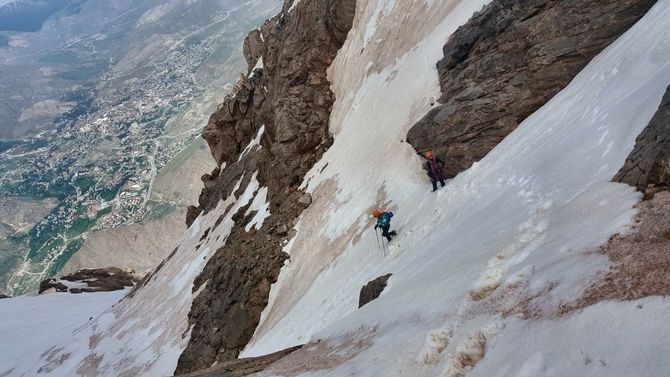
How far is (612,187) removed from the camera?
9.73 m

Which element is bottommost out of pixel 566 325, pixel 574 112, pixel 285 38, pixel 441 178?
pixel 441 178

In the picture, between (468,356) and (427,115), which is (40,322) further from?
(468,356)

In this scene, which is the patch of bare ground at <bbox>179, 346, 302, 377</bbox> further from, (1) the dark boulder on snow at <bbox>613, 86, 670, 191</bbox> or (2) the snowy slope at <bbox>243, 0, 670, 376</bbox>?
(1) the dark boulder on snow at <bbox>613, 86, 670, 191</bbox>

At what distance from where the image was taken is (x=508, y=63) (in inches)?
Answer: 899

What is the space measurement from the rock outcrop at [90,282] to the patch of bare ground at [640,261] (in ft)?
333

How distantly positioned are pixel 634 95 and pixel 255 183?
43.1m

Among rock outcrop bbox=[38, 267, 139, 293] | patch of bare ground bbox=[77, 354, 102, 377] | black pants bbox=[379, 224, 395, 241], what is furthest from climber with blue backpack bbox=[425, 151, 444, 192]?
rock outcrop bbox=[38, 267, 139, 293]

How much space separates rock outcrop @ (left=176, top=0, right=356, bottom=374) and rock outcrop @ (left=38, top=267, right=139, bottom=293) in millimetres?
56086

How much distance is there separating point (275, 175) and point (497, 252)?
31.8 meters

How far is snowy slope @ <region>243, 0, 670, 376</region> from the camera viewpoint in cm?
680

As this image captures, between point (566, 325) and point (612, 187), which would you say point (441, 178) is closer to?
point (612, 187)

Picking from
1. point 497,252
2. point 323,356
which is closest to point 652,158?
point 497,252

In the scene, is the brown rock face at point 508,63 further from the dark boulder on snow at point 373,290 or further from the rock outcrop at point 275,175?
the rock outcrop at point 275,175

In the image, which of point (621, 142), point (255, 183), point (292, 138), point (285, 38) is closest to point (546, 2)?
point (621, 142)
